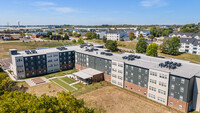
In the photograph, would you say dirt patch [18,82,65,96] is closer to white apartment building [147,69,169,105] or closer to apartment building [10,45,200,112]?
apartment building [10,45,200,112]

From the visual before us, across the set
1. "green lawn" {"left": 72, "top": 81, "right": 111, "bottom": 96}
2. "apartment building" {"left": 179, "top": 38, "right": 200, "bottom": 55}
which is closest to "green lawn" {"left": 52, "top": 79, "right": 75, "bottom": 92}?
"green lawn" {"left": 72, "top": 81, "right": 111, "bottom": 96}

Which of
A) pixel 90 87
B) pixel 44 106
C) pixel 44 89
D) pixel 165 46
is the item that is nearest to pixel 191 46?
pixel 165 46

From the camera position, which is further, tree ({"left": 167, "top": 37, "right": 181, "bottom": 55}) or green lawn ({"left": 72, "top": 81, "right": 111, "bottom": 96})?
tree ({"left": 167, "top": 37, "right": 181, "bottom": 55})

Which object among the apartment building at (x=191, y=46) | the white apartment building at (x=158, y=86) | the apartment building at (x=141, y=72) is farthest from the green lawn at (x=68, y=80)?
the apartment building at (x=191, y=46)

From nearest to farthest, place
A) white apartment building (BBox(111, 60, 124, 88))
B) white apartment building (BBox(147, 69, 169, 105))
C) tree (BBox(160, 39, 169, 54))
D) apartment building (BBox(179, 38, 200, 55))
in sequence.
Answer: white apartment building (BBox(147, 69, 169, 105)) → white apartment building (BBox(111, 60, 124, 88)) → apartment building (BBox(179, 38, 200, 55)) → tree (BBox(160, 39, 169, 54))

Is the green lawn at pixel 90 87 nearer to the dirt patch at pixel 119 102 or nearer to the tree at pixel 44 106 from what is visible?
the dirt patch at pixel 119 102
